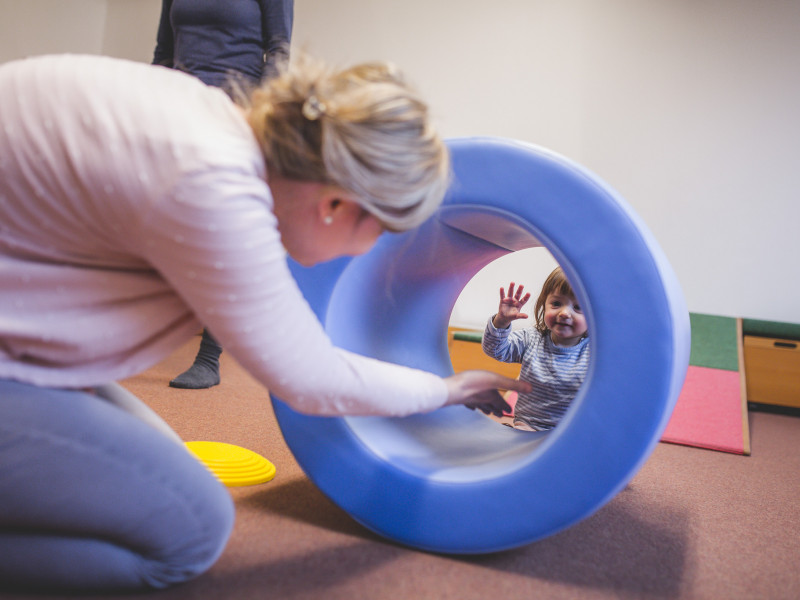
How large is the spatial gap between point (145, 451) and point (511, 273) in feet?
10.9

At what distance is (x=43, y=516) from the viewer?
80 centimetres

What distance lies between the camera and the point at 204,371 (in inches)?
90.3

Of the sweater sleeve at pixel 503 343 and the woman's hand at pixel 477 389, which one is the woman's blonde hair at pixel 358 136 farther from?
the sweater sleeve at pixel 503 343

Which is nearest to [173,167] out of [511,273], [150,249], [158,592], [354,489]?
[150,249]


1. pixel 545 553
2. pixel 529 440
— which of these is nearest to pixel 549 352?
pixel 529 440

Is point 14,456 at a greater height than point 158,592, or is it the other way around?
point 14,456

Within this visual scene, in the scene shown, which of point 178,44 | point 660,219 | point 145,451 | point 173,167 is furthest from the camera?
point 660,219

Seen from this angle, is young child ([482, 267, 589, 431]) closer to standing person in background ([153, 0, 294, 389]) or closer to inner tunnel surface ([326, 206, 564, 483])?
inner tunnel surface ([326, 206, 564, 483])

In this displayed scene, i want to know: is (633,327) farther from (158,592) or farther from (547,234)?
(158,592)

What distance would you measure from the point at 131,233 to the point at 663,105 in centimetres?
359

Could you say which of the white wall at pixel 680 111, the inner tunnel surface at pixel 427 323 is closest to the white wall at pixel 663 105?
the white wall at pixel 680 111

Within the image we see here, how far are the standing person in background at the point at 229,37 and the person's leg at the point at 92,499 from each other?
4.64ft

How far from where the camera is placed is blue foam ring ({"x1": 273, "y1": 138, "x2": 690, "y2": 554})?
1.01 m

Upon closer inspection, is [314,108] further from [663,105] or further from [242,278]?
[663,105]
